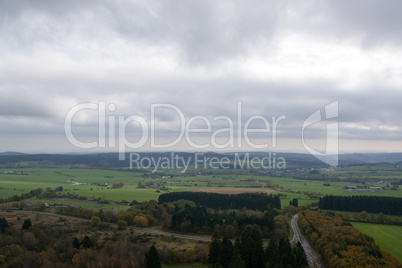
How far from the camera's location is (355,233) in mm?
54594

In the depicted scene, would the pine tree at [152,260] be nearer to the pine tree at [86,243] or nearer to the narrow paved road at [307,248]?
the pine tree at [86,243]

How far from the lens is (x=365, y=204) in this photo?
9312cm

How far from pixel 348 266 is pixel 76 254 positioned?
134ft

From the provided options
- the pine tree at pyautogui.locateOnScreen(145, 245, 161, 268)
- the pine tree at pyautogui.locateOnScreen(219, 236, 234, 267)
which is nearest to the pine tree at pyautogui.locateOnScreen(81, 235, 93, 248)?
the pine tree at pyautogui.locateOnScreen(145, 245, 161, 268)

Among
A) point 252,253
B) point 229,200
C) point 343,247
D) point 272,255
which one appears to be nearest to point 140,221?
point 252,253

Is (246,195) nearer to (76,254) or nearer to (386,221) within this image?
(386,221)

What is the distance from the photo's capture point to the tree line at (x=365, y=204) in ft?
296

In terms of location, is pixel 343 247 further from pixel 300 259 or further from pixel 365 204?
pixel 365 204

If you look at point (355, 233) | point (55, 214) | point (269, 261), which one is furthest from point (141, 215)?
point (355, 233)

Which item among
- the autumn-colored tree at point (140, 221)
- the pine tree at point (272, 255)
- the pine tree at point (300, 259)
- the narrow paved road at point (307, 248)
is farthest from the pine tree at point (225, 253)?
the autumn-colored tree at point (140, 221)

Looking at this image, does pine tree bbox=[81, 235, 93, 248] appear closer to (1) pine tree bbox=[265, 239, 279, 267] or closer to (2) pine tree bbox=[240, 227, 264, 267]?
(2) pine tree bbox=[240, 227, 264, 267]

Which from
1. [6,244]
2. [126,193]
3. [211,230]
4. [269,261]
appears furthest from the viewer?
[126,193]

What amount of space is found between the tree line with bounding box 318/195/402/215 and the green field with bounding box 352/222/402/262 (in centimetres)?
1670

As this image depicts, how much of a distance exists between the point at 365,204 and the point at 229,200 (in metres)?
44.5
